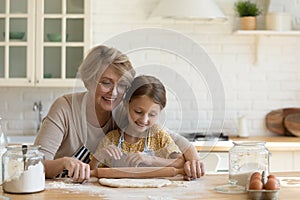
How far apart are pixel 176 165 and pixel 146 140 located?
0.55 ft

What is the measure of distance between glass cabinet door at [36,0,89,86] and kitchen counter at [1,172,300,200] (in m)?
2.13

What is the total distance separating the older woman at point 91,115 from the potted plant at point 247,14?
2.15 meters

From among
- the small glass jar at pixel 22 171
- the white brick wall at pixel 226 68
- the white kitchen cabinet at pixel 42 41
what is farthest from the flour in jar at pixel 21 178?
the white brick wall at pixel 226 68

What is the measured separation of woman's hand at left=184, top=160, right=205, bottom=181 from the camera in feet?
7.49

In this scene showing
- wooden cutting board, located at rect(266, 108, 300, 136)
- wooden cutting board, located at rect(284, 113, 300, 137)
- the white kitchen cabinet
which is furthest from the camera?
wooden cutting board, located at rect(266, 108, 300, 136)

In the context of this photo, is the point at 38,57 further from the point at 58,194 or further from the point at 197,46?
the point at 58,194

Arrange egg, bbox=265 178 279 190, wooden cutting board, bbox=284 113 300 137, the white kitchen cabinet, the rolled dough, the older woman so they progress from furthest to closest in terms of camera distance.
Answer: wooden cutting board, bbox=284 113 300 137 < the white kitchen cabinet < the older woman < the rolled dough < egg, bbox=265 178 279 190

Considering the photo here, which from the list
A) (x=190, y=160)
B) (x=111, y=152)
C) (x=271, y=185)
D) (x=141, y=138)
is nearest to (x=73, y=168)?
(x=111, y=152)

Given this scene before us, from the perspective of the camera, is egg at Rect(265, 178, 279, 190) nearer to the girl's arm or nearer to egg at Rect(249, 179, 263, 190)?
egg at Rect(249, 179, 263, 190)

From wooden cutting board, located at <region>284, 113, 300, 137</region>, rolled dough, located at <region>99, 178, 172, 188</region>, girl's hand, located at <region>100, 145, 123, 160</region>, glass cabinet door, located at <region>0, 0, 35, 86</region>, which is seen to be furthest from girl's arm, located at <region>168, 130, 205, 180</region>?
wooden cutting board, located at <region>284, 113, 300, 137</region>

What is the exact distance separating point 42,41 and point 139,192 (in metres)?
2.49

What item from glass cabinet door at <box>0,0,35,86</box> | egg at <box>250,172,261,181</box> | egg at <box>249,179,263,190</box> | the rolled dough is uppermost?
glass cabinet door at <box>0,0,35,86</box>

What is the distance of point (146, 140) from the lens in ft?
8.05

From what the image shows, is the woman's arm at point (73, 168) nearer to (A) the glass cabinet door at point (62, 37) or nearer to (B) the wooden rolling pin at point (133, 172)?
(B) the wooden rolling pin at point (133, 172)
